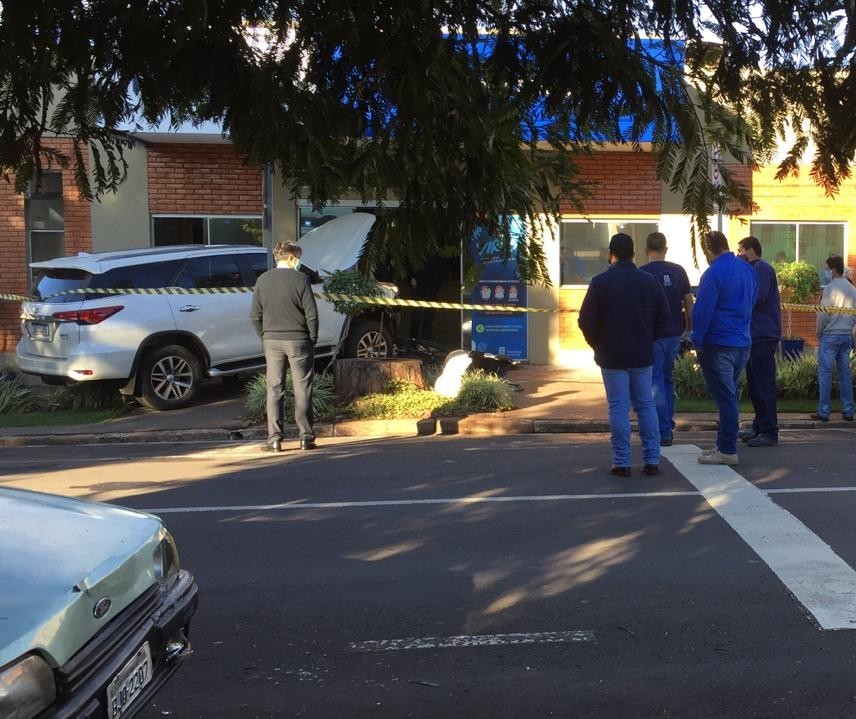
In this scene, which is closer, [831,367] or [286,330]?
[286,330]

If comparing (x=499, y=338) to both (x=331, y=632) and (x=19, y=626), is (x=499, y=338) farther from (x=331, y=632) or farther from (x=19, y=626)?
(x=19, y=626)

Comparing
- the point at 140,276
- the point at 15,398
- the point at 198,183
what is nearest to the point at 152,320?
the point at 140,276

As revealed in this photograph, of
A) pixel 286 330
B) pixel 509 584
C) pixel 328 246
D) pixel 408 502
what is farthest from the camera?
pixel 328 246

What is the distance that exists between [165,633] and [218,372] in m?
9.59

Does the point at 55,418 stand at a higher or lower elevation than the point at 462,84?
lower

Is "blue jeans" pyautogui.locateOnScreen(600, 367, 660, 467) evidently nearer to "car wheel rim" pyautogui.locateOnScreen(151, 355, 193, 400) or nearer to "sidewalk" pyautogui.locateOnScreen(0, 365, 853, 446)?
"sidewalk" pyautogui.locateOnScreen(0, 365, 853, 446)

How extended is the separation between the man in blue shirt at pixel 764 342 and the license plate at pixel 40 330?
7766mm

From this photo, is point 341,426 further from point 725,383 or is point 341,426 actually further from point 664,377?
point 725,383

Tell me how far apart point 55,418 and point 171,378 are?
1426mm

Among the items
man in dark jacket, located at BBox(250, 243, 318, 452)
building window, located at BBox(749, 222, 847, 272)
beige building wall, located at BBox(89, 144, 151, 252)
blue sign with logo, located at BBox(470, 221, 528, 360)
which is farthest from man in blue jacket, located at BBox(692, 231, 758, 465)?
beige building wall, located at BBox(89, 144, 151, 252)

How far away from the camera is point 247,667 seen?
15.1 feet

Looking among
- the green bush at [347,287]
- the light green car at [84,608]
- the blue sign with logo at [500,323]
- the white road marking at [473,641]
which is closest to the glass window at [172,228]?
the green bush at [347,287]

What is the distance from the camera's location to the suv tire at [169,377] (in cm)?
1227

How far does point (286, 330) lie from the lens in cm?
991
